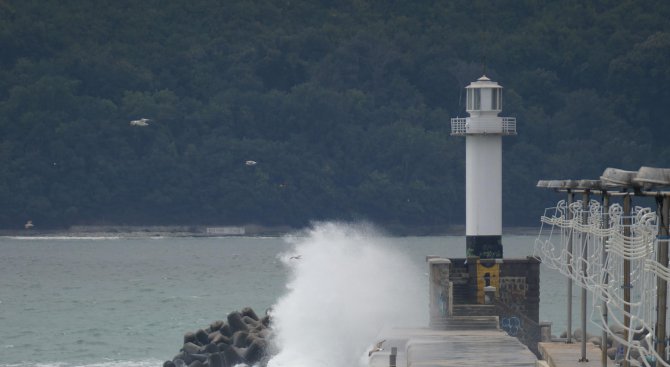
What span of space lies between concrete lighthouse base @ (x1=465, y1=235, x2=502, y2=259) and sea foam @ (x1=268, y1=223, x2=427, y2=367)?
1999 mm

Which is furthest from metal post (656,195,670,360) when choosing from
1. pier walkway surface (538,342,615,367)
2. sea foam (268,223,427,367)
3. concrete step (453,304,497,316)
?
concrete step (453,304,497,316)

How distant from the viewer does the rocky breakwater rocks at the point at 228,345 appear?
1188 inches

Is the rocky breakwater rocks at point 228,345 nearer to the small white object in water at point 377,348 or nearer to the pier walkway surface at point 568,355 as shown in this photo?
the small white object in water at point 377,348

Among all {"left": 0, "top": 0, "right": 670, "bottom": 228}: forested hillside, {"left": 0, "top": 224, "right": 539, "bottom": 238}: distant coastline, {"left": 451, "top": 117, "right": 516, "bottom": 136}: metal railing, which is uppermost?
{"left": 0, "top": 0, "right": 670, "bottom": 228}: forested hillside

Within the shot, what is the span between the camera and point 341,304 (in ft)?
107

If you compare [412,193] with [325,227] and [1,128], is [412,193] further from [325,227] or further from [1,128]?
[1,128]

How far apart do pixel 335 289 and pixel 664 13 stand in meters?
91.0

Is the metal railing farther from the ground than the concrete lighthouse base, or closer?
farther from the ground

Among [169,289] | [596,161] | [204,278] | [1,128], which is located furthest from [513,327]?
[1,128]

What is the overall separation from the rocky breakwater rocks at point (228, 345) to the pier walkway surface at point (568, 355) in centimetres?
749

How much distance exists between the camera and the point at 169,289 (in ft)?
213

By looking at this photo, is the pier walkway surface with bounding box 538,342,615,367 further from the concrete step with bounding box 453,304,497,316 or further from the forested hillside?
the forested hillside

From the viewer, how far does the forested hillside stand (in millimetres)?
100875

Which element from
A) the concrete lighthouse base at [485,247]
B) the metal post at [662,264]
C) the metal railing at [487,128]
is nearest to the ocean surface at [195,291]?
the concrete lighthouse base at [485,247]
